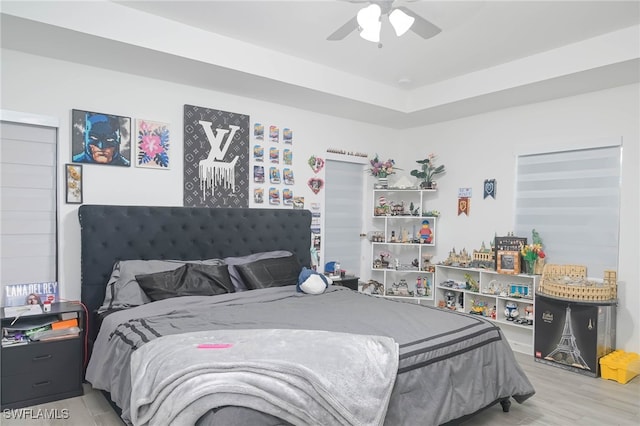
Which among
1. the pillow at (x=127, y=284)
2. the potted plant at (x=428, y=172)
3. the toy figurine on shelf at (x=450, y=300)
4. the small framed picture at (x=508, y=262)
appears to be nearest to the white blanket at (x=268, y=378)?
the pillow at (x=127, y=284)

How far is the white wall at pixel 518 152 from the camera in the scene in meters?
3.68

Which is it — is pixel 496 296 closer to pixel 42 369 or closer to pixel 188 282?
pixel 188 282

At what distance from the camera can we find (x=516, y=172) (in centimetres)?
451

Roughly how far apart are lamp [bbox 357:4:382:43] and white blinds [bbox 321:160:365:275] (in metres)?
2.57

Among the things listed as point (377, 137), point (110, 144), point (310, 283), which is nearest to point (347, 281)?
point (310, 283)

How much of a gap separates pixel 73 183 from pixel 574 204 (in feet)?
15.0

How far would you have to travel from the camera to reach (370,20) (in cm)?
239

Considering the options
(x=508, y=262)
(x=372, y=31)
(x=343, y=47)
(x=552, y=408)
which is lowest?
(x=552, y=408)

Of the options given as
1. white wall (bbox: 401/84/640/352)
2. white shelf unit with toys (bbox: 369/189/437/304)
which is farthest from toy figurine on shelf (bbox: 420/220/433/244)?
white wall (bbox: 401/84/640/352)

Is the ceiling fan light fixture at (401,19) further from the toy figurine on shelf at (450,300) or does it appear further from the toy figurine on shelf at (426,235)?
the toy figurine on shelf at (450,300)

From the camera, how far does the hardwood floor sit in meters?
2.64

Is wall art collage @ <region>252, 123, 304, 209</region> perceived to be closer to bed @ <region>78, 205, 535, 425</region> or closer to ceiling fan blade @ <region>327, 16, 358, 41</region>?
bed @ <region>78, 205, 535, 425</region>

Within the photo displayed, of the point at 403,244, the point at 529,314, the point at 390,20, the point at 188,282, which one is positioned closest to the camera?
the point at 390,20

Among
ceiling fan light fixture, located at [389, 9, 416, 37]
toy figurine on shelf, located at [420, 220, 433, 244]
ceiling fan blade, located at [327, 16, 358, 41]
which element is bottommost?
toy figurine on shelf, located at [420, 220, 433, 244]
